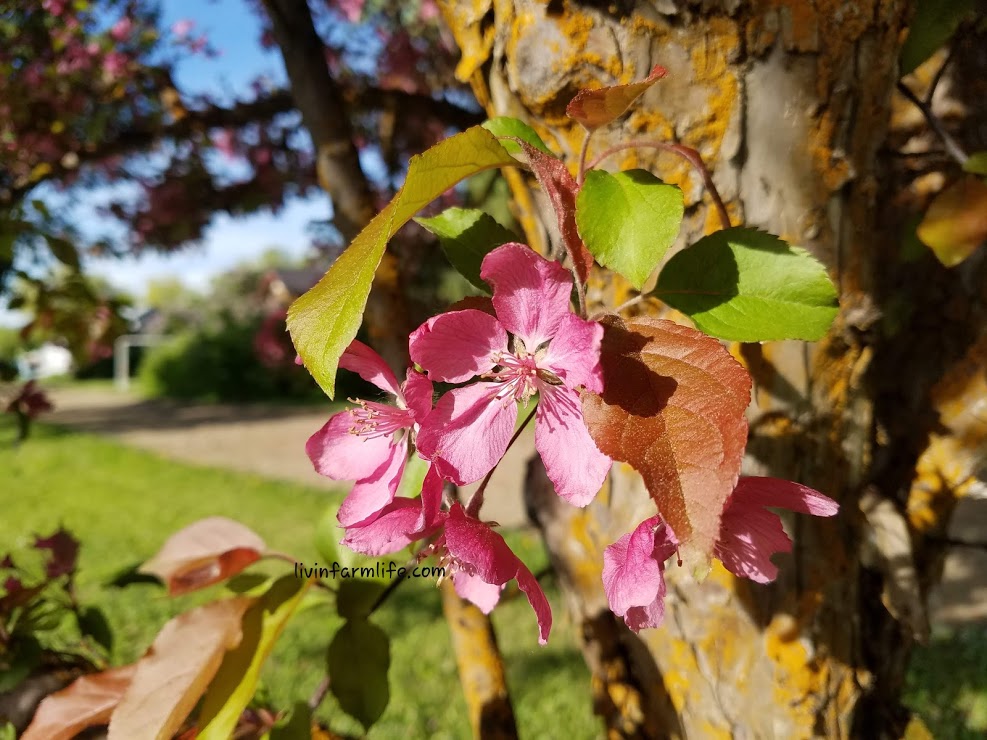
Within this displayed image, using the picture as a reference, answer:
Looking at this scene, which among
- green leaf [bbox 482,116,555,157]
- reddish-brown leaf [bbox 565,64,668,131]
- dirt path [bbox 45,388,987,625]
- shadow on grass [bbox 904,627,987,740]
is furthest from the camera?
dirt path [bbox 45,388,987,625]

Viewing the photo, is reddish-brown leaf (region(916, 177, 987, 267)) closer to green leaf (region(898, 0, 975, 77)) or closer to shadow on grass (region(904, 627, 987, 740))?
green leaf (region(898, 0, 975, 77))

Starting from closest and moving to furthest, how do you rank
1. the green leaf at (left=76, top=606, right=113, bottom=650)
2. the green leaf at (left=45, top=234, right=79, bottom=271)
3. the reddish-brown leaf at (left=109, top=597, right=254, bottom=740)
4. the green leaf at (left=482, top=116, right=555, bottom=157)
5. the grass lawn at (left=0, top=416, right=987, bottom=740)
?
the green leaf at (left=482, top=116, right=555, bottom=157), the reddish-brown leaf at (left=109, top=597, right=254, bottom=740), the green leaf at (left=76, top=606, right=113, bottom=650), the green leaf at (left=45, top=234, right=79, bottom=271), the grass lawn at (left=0, top=416, right=987, bottom=740)

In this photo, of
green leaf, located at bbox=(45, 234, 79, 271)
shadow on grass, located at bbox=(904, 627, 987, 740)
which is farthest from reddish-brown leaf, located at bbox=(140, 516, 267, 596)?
shadow on grass, located at bbox=(904, 627, 987, 740)

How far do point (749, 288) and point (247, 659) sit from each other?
2.26ft

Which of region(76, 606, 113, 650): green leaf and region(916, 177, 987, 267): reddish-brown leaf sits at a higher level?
region(916, 177, 987, 267): reddish-brown leaf

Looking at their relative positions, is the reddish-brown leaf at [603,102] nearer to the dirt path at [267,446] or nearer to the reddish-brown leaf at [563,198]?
the reddish-brown leaf at [563,198]

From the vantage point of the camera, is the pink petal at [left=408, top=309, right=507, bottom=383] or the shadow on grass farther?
the shadow on grass

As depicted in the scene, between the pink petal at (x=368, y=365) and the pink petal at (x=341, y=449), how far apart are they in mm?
36

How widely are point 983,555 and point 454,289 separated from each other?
15.1 feet

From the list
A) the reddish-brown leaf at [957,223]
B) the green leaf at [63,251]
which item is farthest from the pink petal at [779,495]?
the green leaf at [63,251]

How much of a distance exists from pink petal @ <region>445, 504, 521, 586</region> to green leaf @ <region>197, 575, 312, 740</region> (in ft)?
1.42

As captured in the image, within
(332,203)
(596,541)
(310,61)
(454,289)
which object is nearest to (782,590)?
(596,541)

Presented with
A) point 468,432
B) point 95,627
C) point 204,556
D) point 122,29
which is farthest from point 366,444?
point 122,29

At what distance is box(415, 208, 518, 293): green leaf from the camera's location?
22.2 inches
